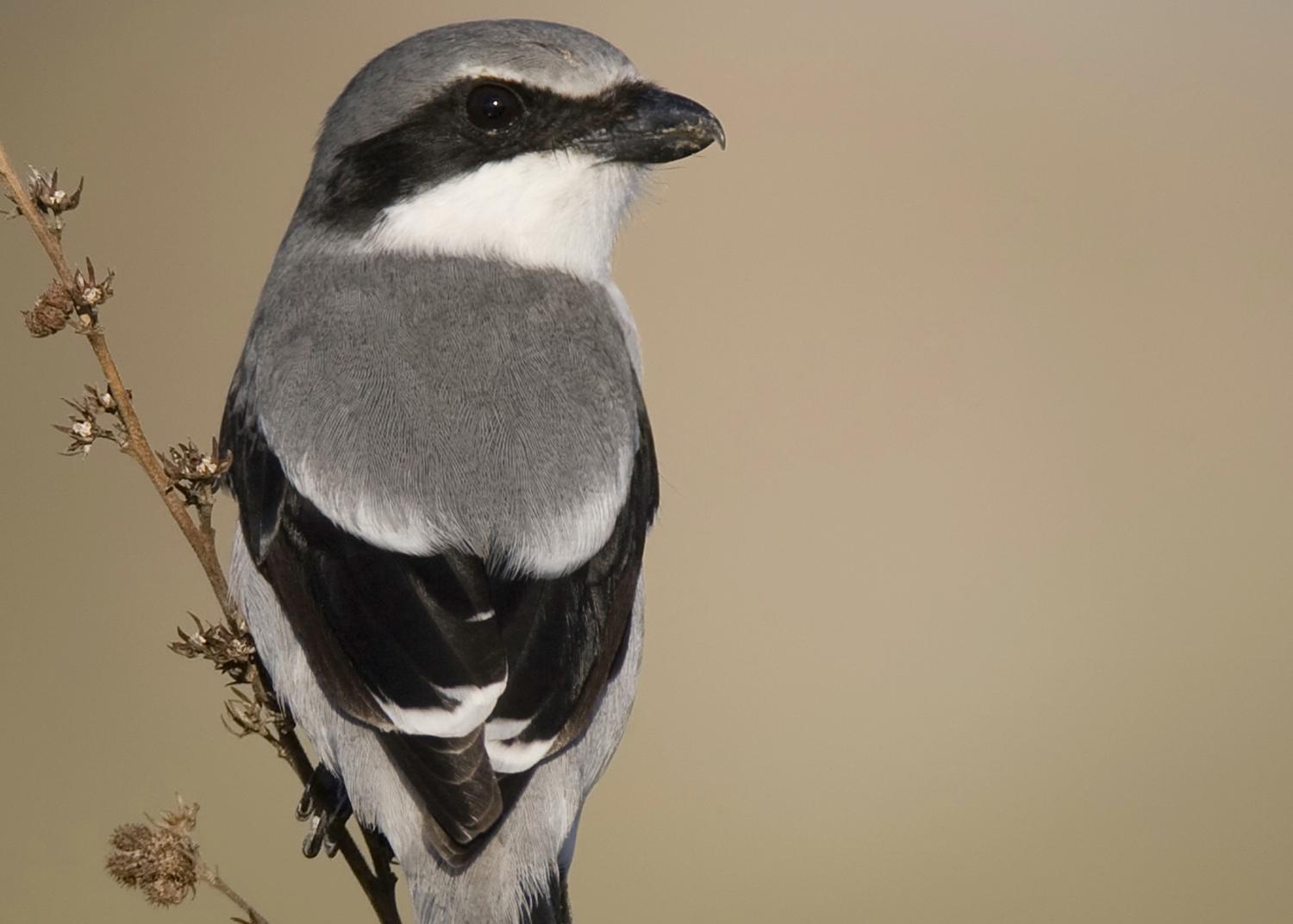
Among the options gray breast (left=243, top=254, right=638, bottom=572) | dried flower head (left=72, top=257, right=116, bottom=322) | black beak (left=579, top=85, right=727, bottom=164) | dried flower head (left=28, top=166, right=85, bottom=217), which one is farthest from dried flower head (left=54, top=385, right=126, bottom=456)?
black beak (left=579, top=85, right=727, bottom=164)

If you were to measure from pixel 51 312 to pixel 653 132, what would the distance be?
4.02ft

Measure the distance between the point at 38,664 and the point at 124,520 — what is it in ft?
2.47

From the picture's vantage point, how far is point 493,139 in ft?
9.41

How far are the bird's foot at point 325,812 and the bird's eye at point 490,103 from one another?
1202 millimetres

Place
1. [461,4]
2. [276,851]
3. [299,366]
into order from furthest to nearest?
1. [461,4]
2. [276,851]
3. [299,366]

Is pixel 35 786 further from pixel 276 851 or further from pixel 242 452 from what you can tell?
pixel 242 452

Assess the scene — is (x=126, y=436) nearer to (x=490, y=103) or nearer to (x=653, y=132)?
(x=490, y=103)

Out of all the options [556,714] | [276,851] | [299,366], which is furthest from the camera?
[276,851]

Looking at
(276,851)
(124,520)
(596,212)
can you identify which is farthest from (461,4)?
(596,212)

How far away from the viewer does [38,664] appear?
6.26 m

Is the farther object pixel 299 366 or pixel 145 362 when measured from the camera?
pixel 145 362

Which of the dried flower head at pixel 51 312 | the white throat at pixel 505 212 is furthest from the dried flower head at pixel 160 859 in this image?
the white throat at pixel 505 212

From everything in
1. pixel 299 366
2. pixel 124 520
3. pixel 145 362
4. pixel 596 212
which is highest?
pixel 596 212

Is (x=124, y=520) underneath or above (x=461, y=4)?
underneath
